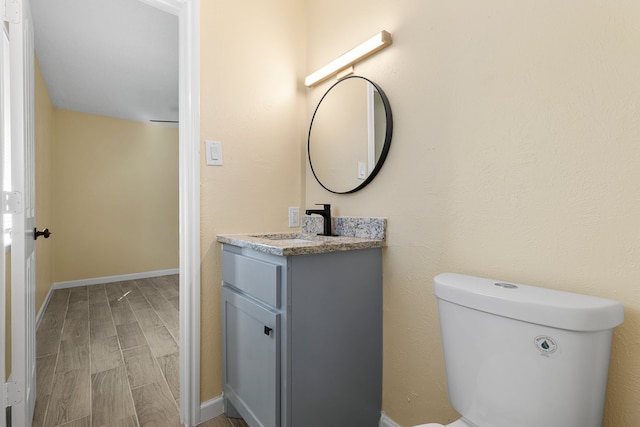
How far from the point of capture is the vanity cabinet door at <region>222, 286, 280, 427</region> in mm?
1124

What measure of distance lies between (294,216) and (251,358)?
2.68ft

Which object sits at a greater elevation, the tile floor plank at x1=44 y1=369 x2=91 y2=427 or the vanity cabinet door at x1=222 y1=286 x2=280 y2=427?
the vanity cabinet door at x1=222 y1=286 x2=280 y2=427

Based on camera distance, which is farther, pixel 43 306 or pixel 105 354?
pixel 43 306

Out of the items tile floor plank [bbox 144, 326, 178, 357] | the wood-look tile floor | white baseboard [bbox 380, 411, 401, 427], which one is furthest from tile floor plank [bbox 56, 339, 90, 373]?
white baseboard [bbox 380, 411, 401, 427]

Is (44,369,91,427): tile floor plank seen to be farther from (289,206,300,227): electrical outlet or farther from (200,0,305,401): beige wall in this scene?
(289,206,300,227): electrical outlet

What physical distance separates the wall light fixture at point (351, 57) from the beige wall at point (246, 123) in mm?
189

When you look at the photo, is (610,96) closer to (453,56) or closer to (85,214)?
(453,56)

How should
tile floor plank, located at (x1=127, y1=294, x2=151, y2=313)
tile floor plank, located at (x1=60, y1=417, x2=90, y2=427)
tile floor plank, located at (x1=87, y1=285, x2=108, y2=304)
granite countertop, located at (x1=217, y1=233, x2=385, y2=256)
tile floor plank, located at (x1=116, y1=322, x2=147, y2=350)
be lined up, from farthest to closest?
tile floor plank, located at (x1=87, y1=285, x2=108, y2=304)
tile floor plank, located at (x1=127, y1=294, x2=151, y2=313)
tile floor plank, located at (x1=116, y1=322, x2=147, y2=350)
tile floor plank, located at (x1=60, y1=417, x2=90, y2=427)
granite countertop, located at (x1=217, y1=233, x2=385, y2=256)

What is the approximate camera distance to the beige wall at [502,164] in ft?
2.58

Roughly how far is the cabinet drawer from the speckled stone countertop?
0.06 meters

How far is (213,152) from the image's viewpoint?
5.06 feet

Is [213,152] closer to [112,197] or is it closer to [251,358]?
[251,358]

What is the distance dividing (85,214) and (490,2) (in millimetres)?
4799

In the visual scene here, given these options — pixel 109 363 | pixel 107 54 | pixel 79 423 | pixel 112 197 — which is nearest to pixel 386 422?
pixel 79 423
